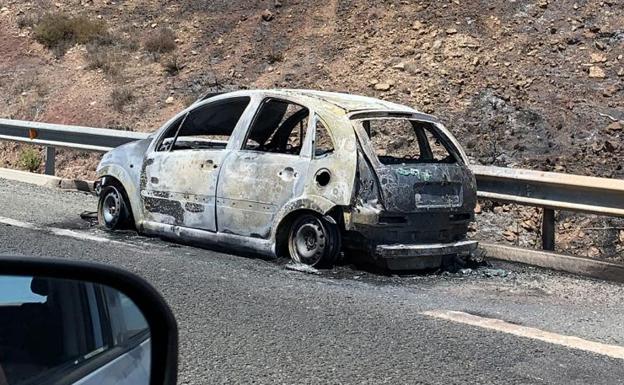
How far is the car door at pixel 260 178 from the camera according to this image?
7.61 meters

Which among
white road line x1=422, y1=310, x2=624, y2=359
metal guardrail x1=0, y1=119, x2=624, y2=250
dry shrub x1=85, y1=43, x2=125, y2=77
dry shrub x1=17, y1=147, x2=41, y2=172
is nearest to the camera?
white road line x1=422, y1=310, x2=624, y2=359

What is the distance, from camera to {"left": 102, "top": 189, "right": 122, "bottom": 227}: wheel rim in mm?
9000

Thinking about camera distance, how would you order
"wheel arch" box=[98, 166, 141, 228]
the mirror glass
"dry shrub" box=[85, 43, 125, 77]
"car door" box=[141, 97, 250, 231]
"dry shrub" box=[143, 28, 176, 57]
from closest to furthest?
the mirror glass, "car door" box=[141, 97, 250, 231], "wheel arch" box=[98, 166, 141, 228], "dry shrub" box=[85, 43, 125, 77], "dry shrub" box=[143, 28, 176, 57]

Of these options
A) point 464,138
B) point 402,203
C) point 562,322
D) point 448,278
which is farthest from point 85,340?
point 464,138

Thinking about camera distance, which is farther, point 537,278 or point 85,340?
point 537,278

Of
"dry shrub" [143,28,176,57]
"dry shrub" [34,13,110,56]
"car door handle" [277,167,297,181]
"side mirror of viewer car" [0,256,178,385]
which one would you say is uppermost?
"dry shrub" [34,13,110,56]

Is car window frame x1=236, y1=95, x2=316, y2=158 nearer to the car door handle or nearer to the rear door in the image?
the car door handle

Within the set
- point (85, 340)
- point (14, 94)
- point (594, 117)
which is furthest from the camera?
point (14, 94)

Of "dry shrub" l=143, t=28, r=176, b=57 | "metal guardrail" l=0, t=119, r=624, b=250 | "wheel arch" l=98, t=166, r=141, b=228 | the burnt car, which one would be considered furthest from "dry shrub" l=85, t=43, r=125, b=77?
"metal guardrail" l=0, t=119, r=624, b=250

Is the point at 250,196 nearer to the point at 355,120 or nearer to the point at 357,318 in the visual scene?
the point at 355,120

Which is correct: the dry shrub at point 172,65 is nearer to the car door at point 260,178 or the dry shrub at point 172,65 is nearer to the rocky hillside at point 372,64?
the rocky hillside at point 372,64

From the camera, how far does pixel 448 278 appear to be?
752 centimetres

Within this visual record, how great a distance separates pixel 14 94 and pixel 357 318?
1533 cm

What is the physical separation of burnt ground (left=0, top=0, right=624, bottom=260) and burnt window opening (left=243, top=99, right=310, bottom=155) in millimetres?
2908
